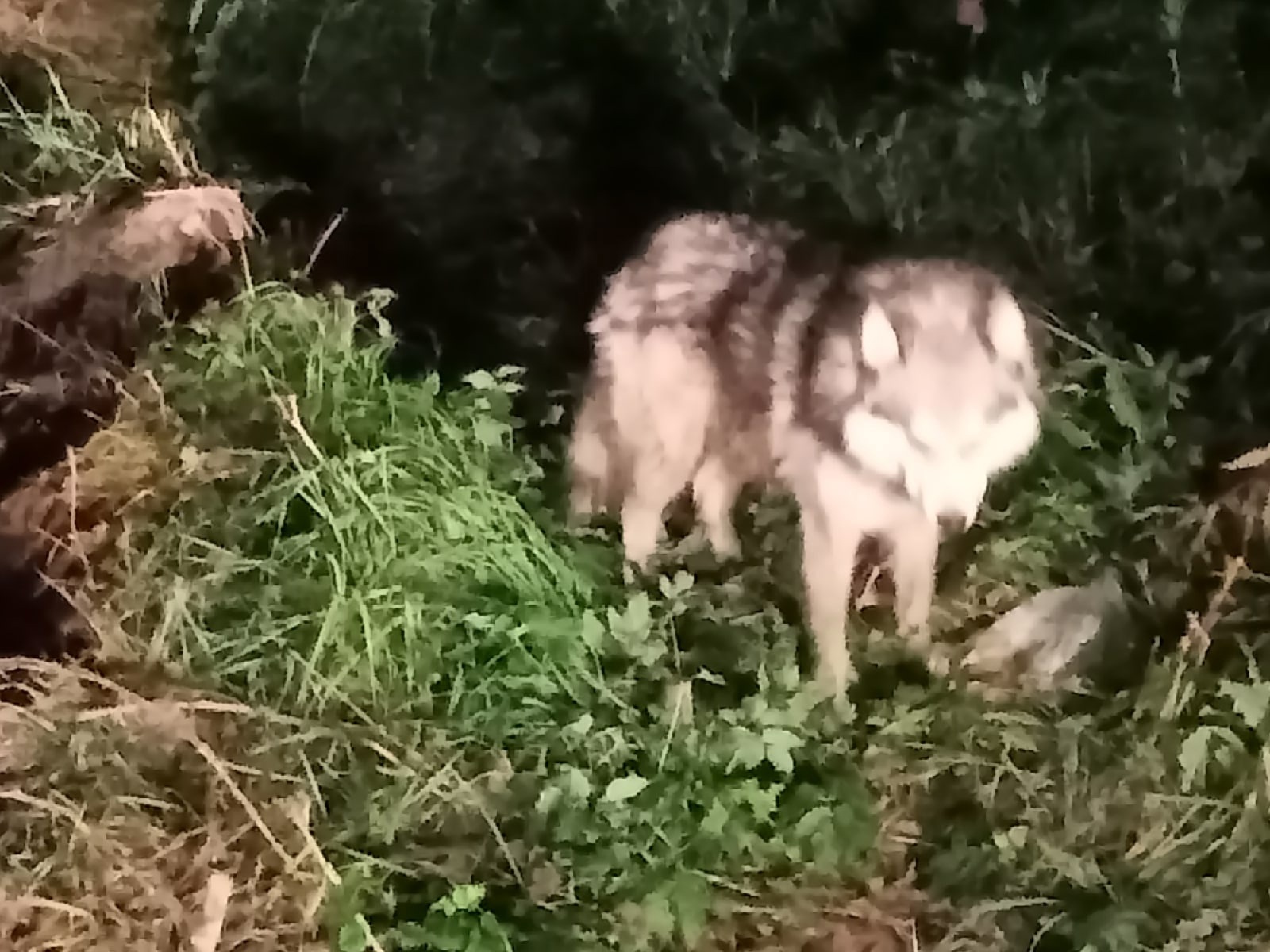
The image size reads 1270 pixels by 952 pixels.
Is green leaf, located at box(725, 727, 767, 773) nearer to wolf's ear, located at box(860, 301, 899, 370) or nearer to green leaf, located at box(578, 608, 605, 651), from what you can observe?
green leaf, located at box(578, 608, 605, 651)

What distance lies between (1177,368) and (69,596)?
890 millimetres

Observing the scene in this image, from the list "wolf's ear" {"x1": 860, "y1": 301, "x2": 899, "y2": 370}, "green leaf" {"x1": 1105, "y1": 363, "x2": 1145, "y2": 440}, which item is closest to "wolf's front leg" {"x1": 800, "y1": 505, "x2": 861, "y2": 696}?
"wolf's ear" {"x1": 860, "y1": 301, "x2": 899, "y2": 370}

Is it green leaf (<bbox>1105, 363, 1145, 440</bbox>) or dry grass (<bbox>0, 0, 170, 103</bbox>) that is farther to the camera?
dry grass (<bbox>0, 0, 170, 103</bbox>)

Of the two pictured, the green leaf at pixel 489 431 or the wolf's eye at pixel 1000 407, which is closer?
the wolf's eye at pixel 1000 407

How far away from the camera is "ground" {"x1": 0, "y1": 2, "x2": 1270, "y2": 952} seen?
38.4 inches

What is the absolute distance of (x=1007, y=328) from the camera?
102cm

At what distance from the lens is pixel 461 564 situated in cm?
108

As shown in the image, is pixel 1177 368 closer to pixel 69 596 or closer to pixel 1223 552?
pixel 1223 552

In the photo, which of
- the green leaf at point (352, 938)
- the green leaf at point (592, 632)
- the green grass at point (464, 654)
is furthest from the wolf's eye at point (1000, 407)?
the green leaf at point (352, 938)

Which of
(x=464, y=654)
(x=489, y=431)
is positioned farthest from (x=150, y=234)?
(x=464, y=654)

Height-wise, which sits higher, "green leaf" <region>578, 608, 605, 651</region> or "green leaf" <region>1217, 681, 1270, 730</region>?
"green leaf" <region>578, 608, 605, 651</region>

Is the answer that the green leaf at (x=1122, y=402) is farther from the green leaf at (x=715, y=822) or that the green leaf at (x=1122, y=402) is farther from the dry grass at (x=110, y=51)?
the dry grass at (x=110, y=51)

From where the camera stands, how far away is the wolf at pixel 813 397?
38.9 inches

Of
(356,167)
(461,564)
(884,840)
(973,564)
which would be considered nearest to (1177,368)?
(973,564)
